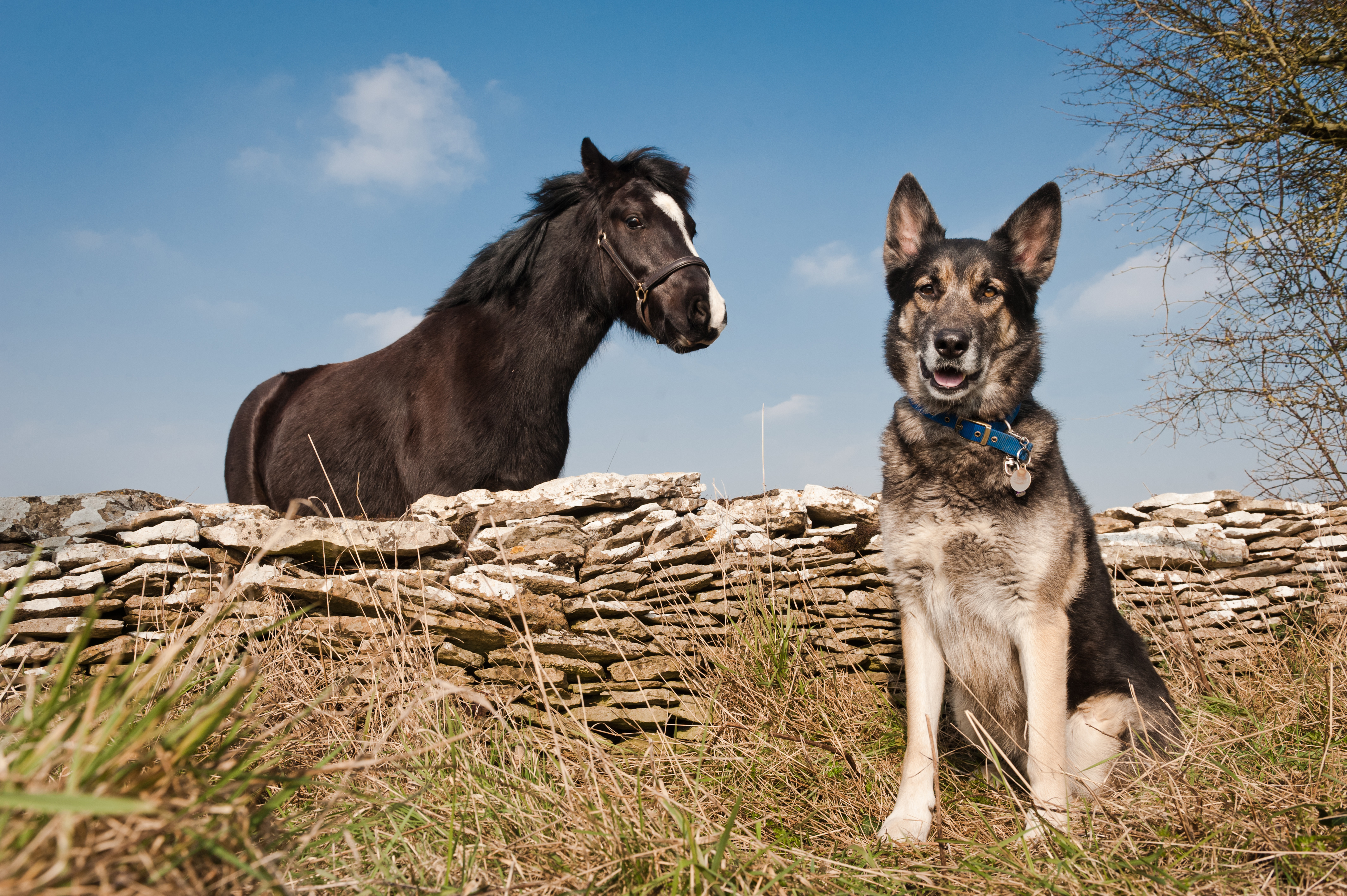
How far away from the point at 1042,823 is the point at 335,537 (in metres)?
3.43

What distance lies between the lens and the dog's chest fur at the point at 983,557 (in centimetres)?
300

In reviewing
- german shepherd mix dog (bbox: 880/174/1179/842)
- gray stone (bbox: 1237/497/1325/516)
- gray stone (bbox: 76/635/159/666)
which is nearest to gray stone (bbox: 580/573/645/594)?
german shepherd mix dog (bbox: 880/174/1179/842)

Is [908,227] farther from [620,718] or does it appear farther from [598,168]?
[620,718]

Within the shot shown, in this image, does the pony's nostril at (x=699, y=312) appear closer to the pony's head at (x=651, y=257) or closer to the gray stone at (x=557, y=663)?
the pony's head at (x=651, y=257)

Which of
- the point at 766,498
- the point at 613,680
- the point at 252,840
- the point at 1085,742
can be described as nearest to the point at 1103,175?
the point at 766,498

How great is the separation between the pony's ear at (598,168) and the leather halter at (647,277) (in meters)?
0.39

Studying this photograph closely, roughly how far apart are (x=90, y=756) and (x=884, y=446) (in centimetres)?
312

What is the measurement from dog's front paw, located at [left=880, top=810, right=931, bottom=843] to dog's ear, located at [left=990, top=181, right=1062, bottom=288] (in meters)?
2.45

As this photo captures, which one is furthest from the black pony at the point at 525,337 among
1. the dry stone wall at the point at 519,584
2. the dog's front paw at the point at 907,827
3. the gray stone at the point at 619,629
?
the dog's front paw at the point at 907,827

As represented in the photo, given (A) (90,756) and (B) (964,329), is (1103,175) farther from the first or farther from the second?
(A) (90,756)

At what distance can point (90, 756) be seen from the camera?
1.09 m

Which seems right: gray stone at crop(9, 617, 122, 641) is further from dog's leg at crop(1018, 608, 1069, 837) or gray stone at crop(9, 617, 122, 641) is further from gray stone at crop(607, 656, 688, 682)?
dog's leg at crop(1018, 608, 1069, 837)

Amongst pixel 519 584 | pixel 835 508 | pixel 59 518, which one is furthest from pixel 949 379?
pixel 59 518

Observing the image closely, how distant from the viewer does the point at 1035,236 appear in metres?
3.55
